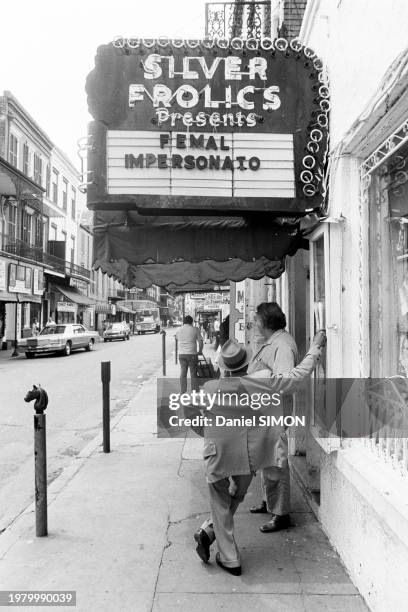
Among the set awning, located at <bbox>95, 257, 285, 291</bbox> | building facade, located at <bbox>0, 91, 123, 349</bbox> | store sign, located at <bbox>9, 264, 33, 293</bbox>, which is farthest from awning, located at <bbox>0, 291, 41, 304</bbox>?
awning, located at <bbox>95, 257, 285, 291</bbox>

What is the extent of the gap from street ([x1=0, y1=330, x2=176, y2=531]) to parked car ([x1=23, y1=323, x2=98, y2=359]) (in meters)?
2.64

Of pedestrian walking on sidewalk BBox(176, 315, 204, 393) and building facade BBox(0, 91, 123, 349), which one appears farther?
building facade BBox(0, 91, 123, 349)

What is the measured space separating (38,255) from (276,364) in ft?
90.8

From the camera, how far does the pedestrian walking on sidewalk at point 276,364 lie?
3566 millimetres

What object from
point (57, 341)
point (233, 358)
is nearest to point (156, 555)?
point (233, 358)

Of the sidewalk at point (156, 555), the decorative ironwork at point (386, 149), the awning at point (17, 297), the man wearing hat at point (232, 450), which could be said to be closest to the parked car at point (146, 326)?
the awning at point (17, 297)

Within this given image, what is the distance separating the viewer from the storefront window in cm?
296

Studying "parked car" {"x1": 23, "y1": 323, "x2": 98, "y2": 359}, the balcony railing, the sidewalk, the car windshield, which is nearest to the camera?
the sidewalk

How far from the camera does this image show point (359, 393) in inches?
132

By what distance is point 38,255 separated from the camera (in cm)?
2892

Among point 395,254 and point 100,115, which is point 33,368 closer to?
point 100,115

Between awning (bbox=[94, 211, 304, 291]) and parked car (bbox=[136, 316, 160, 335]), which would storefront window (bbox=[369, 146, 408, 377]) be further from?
parked car (bbox=[136, 316, 160, 335])

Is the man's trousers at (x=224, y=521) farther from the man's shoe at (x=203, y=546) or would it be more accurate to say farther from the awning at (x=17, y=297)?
the awning at (x=17, y=297)

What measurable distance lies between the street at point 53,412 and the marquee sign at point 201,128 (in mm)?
3348
